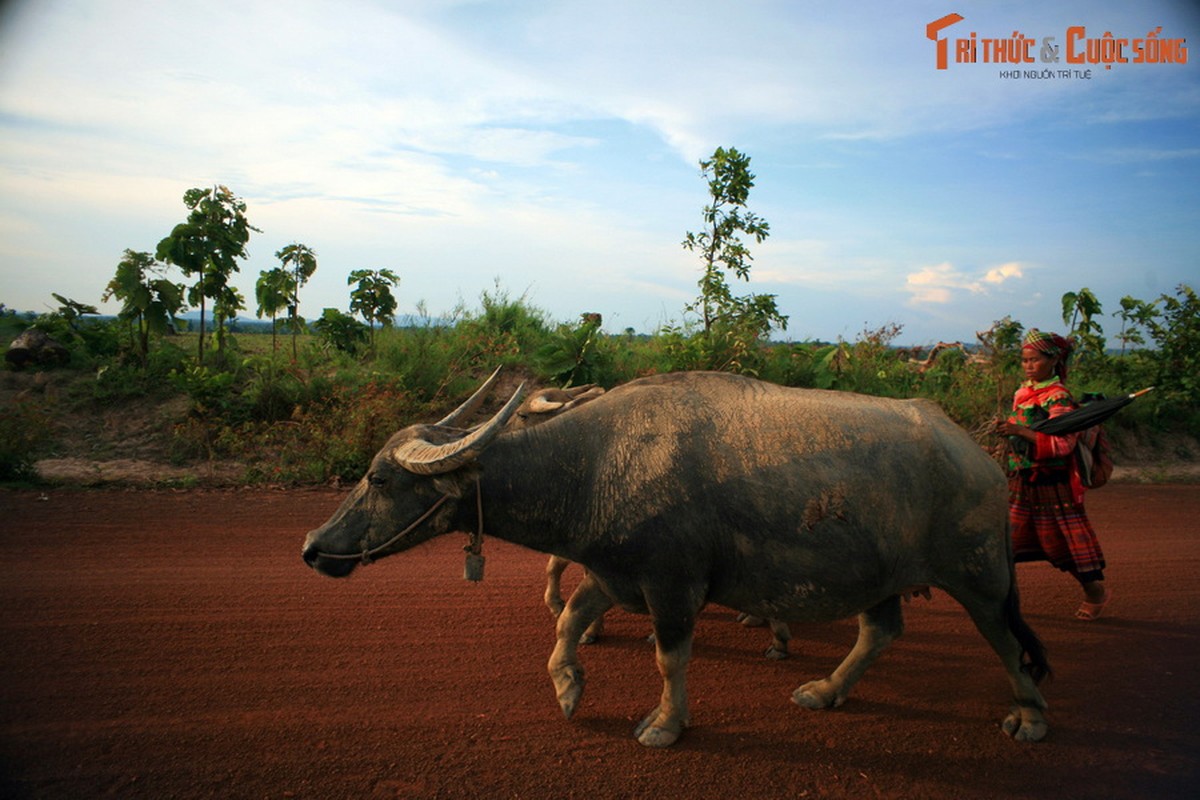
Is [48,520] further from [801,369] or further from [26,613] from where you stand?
[801,369]

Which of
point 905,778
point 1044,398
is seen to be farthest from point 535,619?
point 1044,398

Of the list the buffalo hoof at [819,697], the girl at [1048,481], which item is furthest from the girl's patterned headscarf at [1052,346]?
the buffalo hoof at [819,697]

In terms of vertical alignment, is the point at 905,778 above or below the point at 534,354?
below

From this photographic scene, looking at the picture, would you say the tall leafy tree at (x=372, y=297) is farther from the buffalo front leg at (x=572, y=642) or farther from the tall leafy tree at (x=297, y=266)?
the buffalo front leg at (x=572, y=642)

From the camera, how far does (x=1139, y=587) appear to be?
6262 millimetres

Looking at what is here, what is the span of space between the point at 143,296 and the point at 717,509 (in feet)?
32.2

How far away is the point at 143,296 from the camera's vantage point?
10.3m

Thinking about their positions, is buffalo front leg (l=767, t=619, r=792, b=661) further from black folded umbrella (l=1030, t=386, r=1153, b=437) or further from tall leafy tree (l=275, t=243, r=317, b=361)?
tall leafy tree (l=275, t=243, r=317, b=361)

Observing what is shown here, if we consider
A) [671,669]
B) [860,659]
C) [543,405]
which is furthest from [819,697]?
[543,405]

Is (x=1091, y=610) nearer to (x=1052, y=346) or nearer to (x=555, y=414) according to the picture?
(x=1052, y=346)

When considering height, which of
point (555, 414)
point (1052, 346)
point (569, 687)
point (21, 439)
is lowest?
point (569, 687)

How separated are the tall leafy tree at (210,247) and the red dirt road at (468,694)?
5.32 metres

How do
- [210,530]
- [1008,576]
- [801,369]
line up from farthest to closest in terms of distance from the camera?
[801,369], [210,530], [1008,576]

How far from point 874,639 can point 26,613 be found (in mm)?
5311
